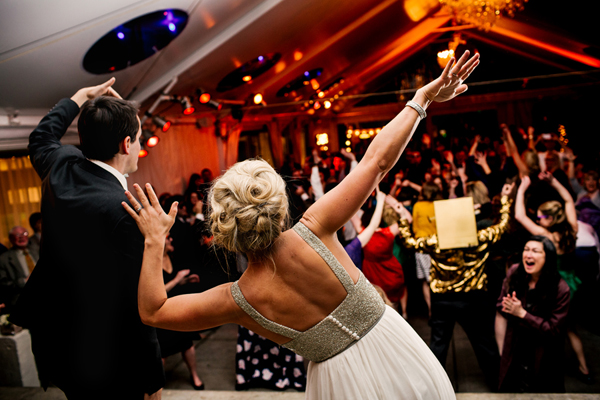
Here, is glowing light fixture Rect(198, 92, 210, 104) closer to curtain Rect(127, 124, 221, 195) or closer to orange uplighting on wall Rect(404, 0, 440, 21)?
curtain Rect(127, 124, 221, 195)

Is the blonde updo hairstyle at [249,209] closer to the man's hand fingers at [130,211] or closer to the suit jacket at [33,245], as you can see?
the man's hand fingers at [130,211]

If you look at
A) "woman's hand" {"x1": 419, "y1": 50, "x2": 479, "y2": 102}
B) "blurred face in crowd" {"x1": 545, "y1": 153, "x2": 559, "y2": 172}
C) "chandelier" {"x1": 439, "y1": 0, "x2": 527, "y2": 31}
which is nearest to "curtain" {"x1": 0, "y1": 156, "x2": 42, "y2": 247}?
"woman's hand" {"x1": 419, "y1": 50, "x2": 479, "y2": 102}

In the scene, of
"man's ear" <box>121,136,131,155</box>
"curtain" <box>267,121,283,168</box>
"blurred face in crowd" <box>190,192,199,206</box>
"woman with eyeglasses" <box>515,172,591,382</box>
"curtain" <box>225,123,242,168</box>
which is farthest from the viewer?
"curtain" <box>267,121,283,168</box>

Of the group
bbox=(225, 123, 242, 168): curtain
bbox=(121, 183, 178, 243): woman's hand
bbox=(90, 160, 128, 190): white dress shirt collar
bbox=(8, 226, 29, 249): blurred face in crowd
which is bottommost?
bbox=(8, 226, 29, 249): blurred face in crowd

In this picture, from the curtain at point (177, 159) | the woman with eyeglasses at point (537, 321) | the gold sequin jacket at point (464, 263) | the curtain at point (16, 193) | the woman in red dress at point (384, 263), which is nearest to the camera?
the woman with eyeglasses at point (537, 321)

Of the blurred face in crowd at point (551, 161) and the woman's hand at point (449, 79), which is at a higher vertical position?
the woman's hand at point (449, 79)

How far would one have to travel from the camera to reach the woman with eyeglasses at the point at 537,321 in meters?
2.39

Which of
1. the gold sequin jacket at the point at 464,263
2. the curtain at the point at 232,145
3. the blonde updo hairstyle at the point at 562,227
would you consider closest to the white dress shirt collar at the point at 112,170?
the gold sequin jacket at the point at 464,263

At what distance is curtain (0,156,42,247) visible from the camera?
17.4 feet

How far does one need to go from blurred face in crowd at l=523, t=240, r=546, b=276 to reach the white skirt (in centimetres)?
163

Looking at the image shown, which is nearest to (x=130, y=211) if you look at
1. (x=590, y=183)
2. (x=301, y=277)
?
(x=301, y=277)

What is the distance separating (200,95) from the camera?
578 cm

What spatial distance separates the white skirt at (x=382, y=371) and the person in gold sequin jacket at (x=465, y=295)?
5.99 feet

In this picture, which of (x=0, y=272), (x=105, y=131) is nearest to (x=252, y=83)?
(x=0, y=272)
